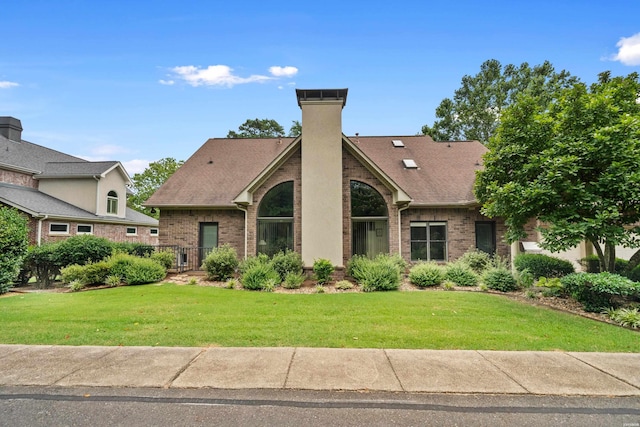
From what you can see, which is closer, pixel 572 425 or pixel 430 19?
pixel 572 425

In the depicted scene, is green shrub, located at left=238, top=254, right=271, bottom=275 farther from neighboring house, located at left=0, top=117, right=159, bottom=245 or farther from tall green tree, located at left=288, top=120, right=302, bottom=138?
tall green tree, located at left=288, top=120, right=302, bottom=138

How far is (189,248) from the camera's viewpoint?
48.3 feet

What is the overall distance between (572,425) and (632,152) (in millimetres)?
7158

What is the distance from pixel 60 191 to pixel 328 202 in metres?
19.5

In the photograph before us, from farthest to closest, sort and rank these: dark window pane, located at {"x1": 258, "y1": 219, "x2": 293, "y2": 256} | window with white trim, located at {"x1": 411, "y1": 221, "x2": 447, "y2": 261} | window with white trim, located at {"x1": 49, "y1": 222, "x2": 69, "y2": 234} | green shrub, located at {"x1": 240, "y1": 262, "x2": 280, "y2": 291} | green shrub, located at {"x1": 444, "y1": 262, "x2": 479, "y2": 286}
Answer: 1. window with white trim, located at {"x1": 49, "y1": 222, "x2": 69, "y2": 234}
2. window with white trim, located at {"x1": 411, "y1": 221, "x2": 447, "y2": 261}
3. dark window pane, located at {"x1": 258, "y1": 219, "x2": 293, "y2": 256}
4. green shrub, located at {"x1": 444, "y1": 262, "x2": 479, "y2": 286}
5. green shrub, located at {"x1": 240, "y1": 262, "x2": 280, "y2": 291}

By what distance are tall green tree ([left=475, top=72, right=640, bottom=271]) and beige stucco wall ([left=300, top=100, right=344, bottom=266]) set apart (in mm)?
5128

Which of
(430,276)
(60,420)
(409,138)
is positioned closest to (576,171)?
(430,276)

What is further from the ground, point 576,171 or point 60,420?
point 576,171

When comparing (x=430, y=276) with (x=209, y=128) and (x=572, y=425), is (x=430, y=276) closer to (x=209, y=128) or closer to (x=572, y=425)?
(x=572, y=425)

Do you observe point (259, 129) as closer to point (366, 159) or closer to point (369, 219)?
point (366, 159)

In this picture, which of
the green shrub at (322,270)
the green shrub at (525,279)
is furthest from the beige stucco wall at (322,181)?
the green shrub at (525,279)

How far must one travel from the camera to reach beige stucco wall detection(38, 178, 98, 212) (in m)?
21.0

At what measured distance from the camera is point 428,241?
1402cm

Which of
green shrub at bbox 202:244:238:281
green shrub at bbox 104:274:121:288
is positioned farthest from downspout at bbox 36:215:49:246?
green shrub at bbox 202:244:238:281
